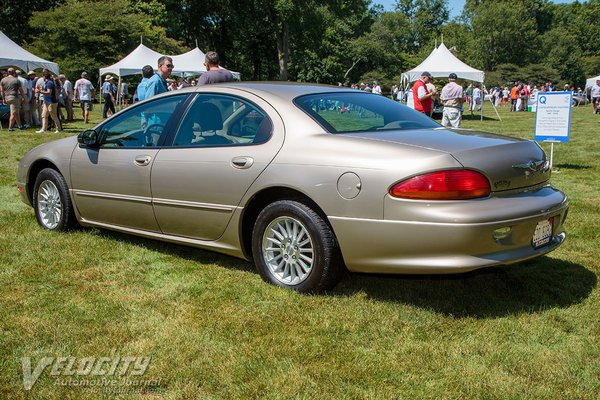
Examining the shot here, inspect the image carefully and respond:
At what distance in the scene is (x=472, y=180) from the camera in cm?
353

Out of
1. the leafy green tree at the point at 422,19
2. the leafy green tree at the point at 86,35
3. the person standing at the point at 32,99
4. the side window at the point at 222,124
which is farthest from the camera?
the leafy green tree at the point at 422,19

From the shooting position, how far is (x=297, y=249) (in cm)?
405

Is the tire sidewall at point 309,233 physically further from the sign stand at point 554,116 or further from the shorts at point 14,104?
the shorts at point 14,104

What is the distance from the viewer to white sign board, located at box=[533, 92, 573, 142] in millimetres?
9938

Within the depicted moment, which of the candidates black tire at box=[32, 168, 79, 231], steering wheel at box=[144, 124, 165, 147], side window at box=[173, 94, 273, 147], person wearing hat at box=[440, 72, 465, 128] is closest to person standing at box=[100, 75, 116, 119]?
person wearing hat at box=[440, 72, 465, 128]

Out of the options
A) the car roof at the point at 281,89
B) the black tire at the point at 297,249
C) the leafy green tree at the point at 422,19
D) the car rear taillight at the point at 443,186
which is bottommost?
the black tire at the point at 297,249

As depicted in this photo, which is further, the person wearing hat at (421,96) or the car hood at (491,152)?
the person wearing hat at (421,96)

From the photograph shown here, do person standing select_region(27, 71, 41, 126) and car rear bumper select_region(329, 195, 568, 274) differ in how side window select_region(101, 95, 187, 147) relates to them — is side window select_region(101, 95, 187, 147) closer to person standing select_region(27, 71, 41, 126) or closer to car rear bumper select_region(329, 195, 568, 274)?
car rear bumper select_region(329, 195, 568, 274)

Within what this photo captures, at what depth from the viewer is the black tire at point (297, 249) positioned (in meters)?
3.87

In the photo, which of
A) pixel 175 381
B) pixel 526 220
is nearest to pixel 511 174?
pixel 526 220

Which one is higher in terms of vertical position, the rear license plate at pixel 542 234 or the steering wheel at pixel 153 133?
the steering wheel at pixel 153 133

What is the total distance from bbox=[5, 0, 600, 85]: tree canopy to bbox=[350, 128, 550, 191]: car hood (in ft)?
120

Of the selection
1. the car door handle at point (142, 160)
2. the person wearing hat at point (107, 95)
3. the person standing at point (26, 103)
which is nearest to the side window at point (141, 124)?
the car door handle at point (142, 160)

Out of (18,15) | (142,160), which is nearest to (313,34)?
(18,15)
